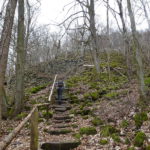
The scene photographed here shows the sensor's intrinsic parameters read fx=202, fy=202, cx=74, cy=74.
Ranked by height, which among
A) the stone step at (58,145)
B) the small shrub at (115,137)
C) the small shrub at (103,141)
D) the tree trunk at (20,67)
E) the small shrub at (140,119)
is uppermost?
the tree trunk at (20,67)

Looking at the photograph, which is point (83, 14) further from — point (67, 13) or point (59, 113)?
point (59, 113)

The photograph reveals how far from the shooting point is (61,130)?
7188mm

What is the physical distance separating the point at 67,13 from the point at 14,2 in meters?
4.28

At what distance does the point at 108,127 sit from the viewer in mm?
6168

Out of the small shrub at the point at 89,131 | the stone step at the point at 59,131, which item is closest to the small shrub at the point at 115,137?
the small shrub at the point at 89,131

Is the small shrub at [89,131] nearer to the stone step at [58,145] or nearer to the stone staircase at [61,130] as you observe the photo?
the stone staircase at [61,130]

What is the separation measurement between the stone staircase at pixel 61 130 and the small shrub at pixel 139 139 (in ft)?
5.48

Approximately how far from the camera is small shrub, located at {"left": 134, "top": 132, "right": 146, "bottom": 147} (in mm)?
4703

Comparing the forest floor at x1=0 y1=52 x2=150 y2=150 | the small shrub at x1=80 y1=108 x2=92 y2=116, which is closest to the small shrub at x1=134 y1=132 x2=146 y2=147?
the forest floor at x1=0 y1=52 x2=150 y2=150

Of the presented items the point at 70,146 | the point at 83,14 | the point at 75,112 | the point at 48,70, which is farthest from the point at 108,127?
the point at 48,70

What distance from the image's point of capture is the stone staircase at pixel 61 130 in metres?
5.64

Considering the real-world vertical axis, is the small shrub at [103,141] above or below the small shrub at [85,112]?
below

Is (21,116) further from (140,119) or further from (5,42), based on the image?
(140,119)

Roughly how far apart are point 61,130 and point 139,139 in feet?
10.4
